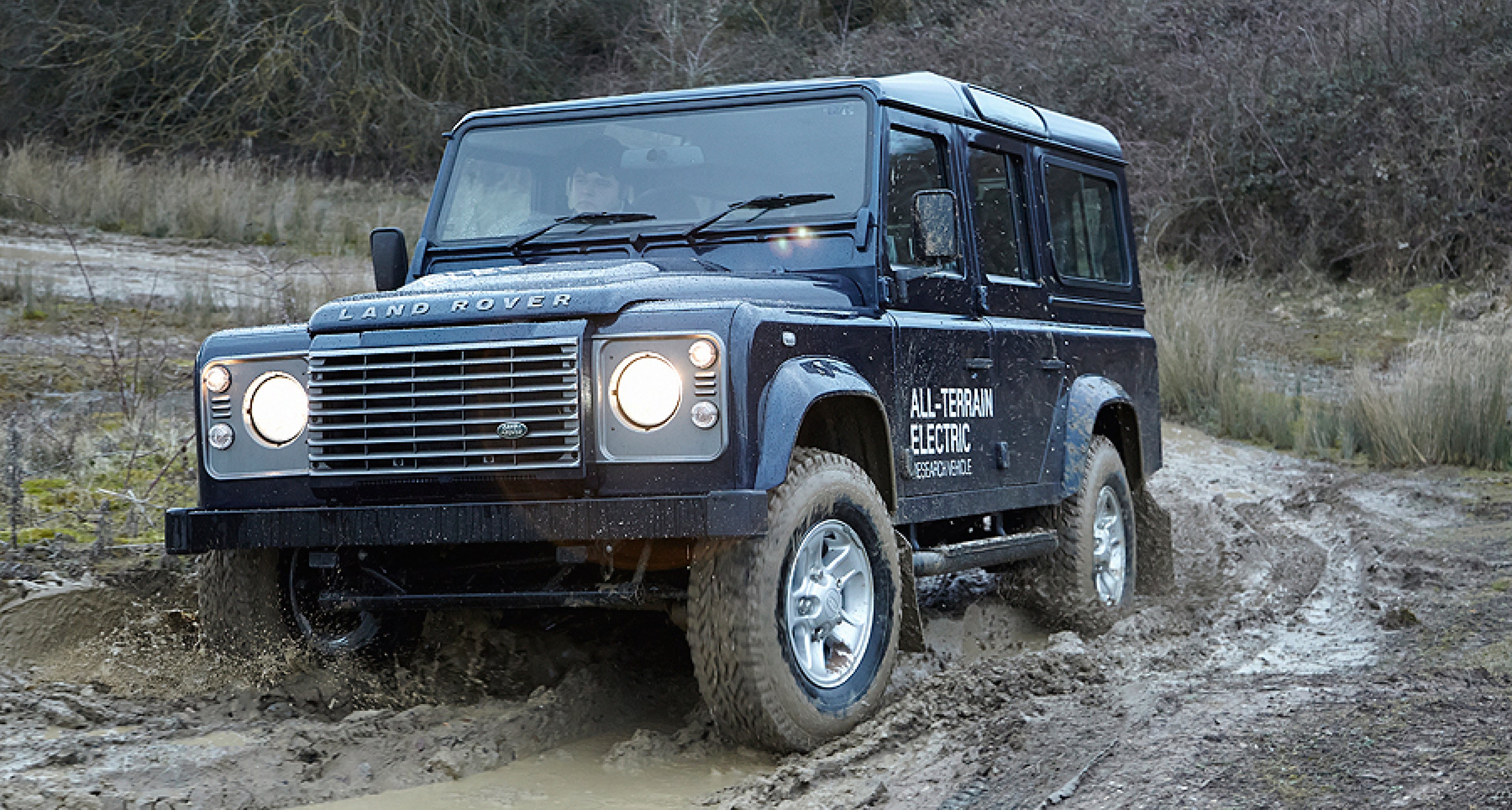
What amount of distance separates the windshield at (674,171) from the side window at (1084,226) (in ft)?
5.61

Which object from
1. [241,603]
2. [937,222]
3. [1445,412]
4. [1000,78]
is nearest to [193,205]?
[1000,78]

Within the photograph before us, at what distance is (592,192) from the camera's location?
A: 5.79 meters

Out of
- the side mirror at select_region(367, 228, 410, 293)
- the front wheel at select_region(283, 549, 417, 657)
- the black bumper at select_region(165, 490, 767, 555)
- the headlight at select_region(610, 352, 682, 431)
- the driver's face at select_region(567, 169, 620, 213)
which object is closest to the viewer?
the black bumper at select_region(165, 490, 767, 555)

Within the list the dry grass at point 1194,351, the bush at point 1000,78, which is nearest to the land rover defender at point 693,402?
the dry grass at point 1194,351

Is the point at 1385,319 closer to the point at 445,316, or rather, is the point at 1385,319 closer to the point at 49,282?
the point at 49,282

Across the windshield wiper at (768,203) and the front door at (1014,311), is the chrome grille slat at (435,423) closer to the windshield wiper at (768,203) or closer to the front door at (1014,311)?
the windshield wiper at (768,203)

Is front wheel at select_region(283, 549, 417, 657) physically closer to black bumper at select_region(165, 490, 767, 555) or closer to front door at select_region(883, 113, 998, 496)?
black bumper at select_region(165, 490, 767, 555)

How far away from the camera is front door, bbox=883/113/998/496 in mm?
5500

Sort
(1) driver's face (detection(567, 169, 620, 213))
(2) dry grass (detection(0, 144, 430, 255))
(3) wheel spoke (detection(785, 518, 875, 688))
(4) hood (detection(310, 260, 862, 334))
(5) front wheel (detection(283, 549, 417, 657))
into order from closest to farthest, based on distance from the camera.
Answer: (4) hood (detection(310, 260, 862, 334))
(3) wheel spoke (detection(785, 518, 875, 688))
(5) front wheel (detection(283, 549, 417, 657))
(1) driver's face (detection(567, 169, 620, 213))
(2) dry grass (detection(0, 144, 430, 255))

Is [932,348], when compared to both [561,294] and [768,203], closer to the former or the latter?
[768,203]

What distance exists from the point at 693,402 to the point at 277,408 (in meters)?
1.39

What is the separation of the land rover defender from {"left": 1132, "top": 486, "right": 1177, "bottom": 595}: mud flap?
1208mm

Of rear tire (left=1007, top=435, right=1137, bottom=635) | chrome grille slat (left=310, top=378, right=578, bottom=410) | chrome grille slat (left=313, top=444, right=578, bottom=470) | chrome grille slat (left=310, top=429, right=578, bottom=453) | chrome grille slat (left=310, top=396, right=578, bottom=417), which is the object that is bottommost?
rear tire (left=1007, top=435, right=1137, bottom=635)

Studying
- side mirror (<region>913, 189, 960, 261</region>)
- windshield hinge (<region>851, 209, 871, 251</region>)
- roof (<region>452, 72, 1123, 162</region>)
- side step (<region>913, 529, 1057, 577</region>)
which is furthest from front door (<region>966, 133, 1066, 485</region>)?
windshield hinge (<region>851, 209, 871, 251</region>)
